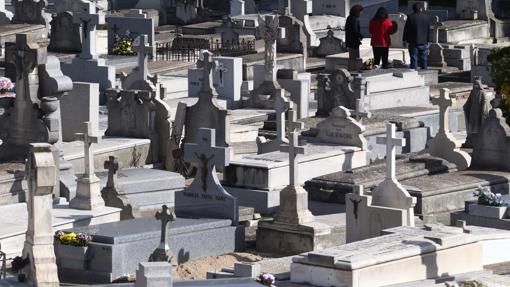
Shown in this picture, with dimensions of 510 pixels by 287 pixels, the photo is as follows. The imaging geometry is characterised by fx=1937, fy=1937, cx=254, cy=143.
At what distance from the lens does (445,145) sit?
892 inches

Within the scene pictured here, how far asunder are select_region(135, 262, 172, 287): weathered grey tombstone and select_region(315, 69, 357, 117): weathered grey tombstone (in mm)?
11114

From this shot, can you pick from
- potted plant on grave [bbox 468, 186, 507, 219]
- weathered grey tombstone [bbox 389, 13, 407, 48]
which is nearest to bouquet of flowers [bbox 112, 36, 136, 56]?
weathered grey tombstone [bbox 389, 13, 407, 48]

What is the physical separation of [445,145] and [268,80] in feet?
14.8

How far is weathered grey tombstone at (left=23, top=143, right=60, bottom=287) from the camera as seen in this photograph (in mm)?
15828

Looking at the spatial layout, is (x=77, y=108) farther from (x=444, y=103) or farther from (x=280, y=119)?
(x=444, y=103)

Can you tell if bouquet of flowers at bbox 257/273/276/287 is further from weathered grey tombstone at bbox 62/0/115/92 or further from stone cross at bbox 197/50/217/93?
weathered grey tombstone at bbox 62/0/115/92

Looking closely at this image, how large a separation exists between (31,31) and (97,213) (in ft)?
44.1

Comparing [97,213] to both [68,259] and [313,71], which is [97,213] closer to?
[68,259]

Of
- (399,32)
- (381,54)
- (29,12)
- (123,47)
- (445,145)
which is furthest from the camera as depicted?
(29,12)

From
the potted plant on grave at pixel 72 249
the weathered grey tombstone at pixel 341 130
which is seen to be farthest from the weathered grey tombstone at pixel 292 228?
the weathered grey tombstone at pixel 341 130

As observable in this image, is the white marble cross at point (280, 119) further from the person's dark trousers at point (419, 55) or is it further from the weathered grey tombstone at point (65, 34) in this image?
the weathered grey tombstone at point (65, 34)

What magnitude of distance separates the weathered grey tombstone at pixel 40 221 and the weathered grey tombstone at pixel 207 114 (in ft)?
22.1

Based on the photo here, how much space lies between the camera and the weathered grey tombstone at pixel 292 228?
18734mm

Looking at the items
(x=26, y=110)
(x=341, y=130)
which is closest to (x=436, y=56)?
(x=341, y=130)
